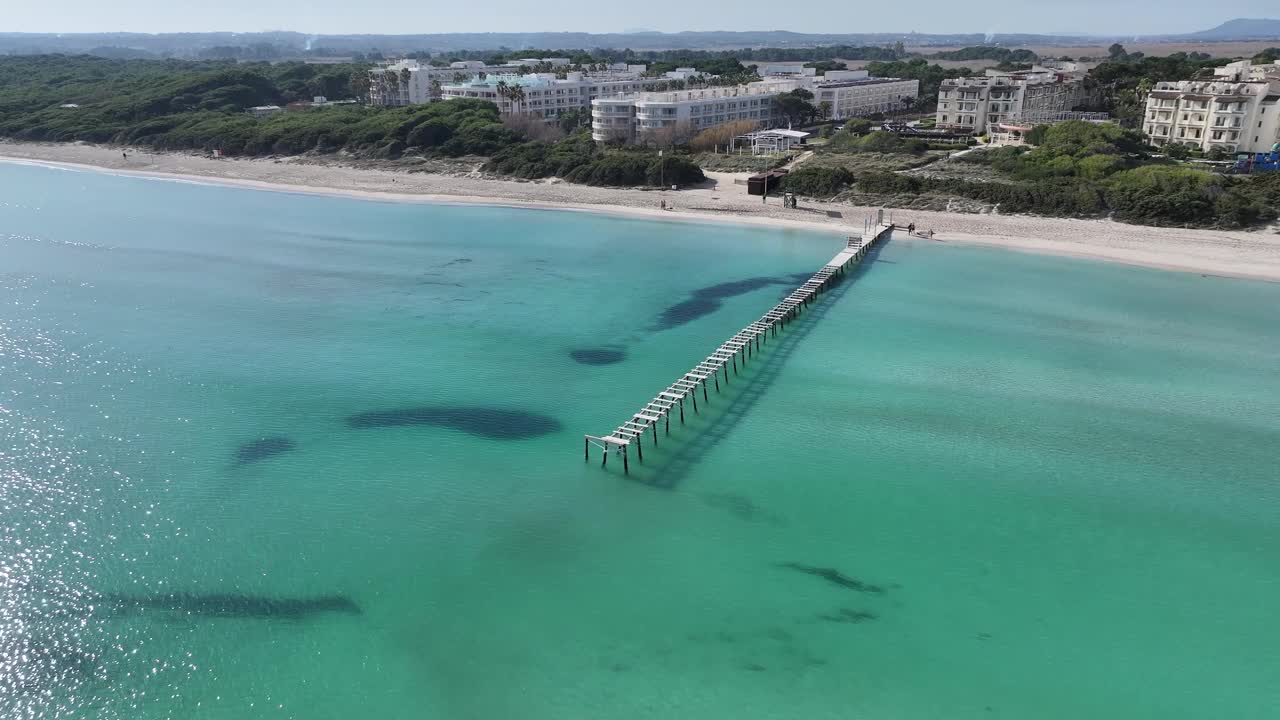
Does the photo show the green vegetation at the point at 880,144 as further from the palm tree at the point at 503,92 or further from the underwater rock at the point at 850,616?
the underwater rock at the point at 850,616

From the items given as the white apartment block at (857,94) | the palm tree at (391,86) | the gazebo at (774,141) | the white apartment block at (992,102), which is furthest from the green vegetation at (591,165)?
the palm tree at (391,86)

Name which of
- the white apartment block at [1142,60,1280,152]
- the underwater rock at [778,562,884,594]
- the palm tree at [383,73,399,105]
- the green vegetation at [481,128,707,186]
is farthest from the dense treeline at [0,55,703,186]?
the underwater rock at [778,562,884,594]

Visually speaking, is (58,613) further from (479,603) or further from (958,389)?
(958,389)

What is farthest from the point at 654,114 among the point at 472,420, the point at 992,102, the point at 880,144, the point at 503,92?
the point at 472,420

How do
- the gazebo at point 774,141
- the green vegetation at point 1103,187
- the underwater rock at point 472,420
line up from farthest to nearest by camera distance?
1. the gazebo at point 774,141
2. the green vegetation at point 1103,187
3. the underwater rock at point 472,420

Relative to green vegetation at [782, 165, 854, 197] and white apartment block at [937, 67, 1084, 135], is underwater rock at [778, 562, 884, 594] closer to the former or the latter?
green vegetation at [782, 165, 854, 197]

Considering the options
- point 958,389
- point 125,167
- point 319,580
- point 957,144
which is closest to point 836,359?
point 958,389
